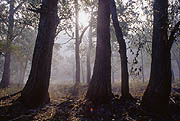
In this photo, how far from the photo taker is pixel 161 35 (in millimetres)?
5086

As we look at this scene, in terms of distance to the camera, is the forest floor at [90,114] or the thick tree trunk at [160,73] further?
→ the thick tree trunk at [160,73]

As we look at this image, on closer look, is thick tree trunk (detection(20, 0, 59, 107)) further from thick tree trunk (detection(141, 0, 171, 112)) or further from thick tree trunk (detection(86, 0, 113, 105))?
thick tree trunk (detection(141, 0, 171, 112))

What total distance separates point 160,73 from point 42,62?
182 inches

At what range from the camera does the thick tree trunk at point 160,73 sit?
15.8ft

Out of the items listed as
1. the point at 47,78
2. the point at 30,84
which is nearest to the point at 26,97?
the point at 30,84

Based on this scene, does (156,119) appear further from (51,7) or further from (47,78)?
(51,7)

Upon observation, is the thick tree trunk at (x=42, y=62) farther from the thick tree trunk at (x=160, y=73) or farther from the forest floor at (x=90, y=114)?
the thick tree trunk at (x=160, y=73)

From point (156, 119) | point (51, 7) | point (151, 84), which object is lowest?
point (156, 119)

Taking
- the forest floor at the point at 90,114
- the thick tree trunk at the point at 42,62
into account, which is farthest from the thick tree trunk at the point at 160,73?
the thick tree trunk at the point at 42,62

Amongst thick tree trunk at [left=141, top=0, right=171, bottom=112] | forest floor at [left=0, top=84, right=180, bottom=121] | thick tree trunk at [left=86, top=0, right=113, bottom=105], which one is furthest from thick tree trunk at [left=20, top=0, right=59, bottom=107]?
thick tree trunk at [left=141, top=0, right=171, bottom=112]

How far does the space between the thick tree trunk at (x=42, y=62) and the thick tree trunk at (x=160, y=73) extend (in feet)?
13.6

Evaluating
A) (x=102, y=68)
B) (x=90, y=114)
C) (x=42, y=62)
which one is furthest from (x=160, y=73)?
(x=42, y=62)

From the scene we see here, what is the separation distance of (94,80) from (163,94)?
2.69m

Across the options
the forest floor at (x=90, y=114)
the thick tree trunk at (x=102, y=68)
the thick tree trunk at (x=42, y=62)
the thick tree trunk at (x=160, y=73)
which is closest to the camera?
the forest floor at (x=90, y=114)
